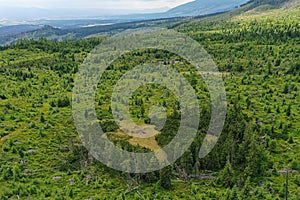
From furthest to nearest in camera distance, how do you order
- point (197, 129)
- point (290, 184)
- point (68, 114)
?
point (68, 114), point (197, 129), point (290, 184)

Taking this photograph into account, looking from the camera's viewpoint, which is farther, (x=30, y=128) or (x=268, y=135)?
(x=30, y=128)

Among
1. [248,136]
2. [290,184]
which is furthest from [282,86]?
[290,184]

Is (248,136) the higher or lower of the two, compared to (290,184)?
higher

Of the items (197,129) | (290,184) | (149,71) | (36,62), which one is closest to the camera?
(290,184)

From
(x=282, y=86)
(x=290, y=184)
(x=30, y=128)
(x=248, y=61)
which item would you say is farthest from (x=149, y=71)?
(x=290, y=184)

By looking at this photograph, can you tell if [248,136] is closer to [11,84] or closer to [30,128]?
[30,128]

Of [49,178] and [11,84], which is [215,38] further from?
[49,178]
